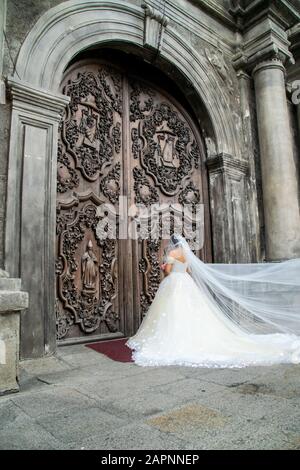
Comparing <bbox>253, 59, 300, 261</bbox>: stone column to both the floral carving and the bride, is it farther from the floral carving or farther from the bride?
the floral carving

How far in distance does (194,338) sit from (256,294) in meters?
1.01

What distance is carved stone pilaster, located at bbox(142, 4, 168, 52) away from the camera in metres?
5.32

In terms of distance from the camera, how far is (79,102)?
497 centimetres

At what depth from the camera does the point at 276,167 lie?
6309 mm

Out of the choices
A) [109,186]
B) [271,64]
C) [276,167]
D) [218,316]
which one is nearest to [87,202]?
[109,186]

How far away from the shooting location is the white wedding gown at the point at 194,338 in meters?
3.25

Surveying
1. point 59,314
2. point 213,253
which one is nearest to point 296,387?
point 59,314

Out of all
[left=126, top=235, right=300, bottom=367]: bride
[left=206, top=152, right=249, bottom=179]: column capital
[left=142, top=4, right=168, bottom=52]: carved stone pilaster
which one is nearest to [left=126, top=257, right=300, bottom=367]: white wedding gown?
[left=126, top=235, right=300, bottom=367]: bride

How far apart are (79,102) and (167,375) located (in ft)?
13.1

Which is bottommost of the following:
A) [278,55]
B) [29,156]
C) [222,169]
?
[29,156]

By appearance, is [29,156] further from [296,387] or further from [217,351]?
[296,387]

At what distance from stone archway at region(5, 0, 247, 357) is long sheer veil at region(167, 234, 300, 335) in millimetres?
1918

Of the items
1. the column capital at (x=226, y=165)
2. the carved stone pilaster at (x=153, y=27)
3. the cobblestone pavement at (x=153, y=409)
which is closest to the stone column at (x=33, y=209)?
the cobblestone pavement at (x=153, y=409)

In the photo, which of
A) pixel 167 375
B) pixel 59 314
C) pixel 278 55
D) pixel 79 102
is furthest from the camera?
pixel 278 55
